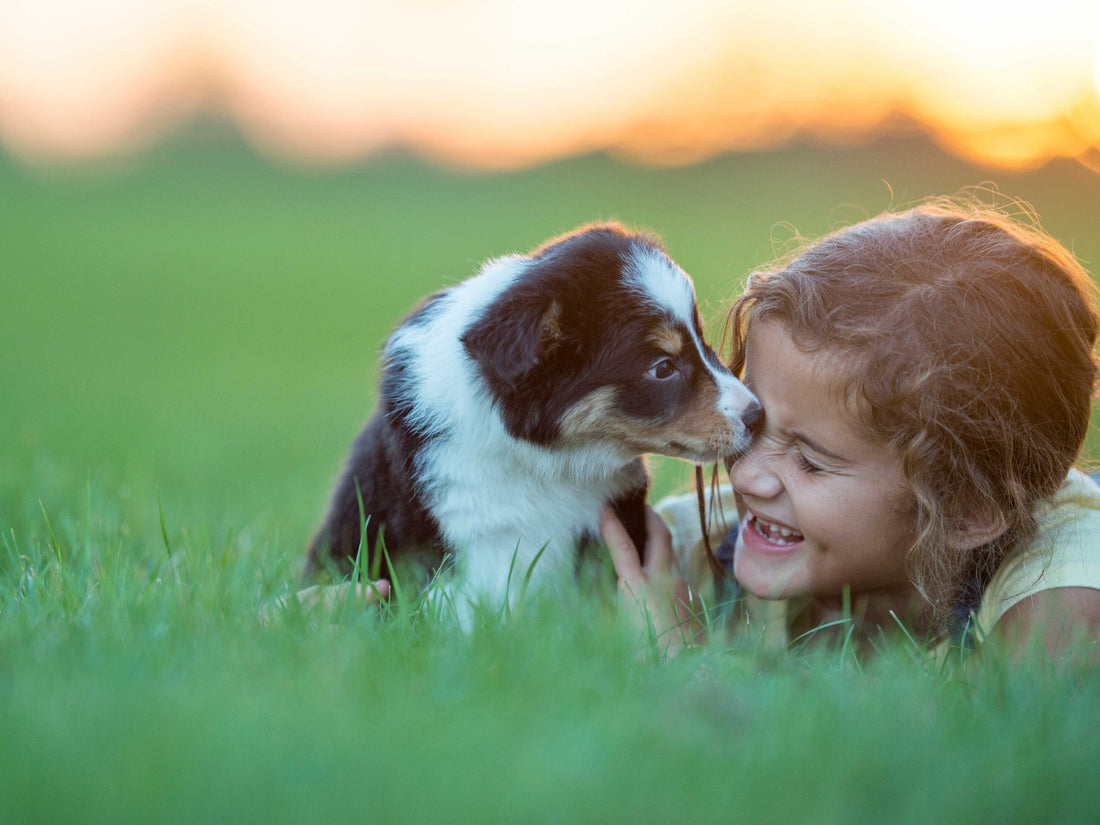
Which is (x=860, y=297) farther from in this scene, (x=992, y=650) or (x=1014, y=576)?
(x=992, y=650)

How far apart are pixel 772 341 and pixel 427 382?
931mm

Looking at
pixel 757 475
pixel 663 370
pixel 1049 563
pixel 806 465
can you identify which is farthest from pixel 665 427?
pixel 1049 563

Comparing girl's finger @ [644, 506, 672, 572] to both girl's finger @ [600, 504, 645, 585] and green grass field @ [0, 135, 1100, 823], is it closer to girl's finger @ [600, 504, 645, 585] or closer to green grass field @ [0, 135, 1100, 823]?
girl's finger @ [600, 504, 645, 585]

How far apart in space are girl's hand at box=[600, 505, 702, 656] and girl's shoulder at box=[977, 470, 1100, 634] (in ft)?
2.37

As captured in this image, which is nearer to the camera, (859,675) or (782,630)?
(859,675)

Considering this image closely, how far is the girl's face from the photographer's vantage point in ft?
8.08

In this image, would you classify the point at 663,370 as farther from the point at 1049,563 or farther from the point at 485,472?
the point at 1049,563

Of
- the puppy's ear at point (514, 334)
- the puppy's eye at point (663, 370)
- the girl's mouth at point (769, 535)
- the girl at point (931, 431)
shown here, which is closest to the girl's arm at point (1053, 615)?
the girl at point (931, 431)

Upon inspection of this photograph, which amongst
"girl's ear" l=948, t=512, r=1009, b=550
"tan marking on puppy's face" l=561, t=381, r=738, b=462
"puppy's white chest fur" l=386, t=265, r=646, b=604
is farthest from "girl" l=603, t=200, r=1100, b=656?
"puppy's white chest fur" l=386, t=265, r=646, b=604

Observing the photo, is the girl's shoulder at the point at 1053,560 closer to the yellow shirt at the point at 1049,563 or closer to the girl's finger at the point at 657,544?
the yellow shirt at the point at 1049,563

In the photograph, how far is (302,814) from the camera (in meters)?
1.25

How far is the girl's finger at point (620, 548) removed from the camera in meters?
2.61

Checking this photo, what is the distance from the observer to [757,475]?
8.50 feet

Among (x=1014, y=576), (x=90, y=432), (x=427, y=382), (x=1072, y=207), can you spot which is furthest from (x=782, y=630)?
(x=1072, y=207)
